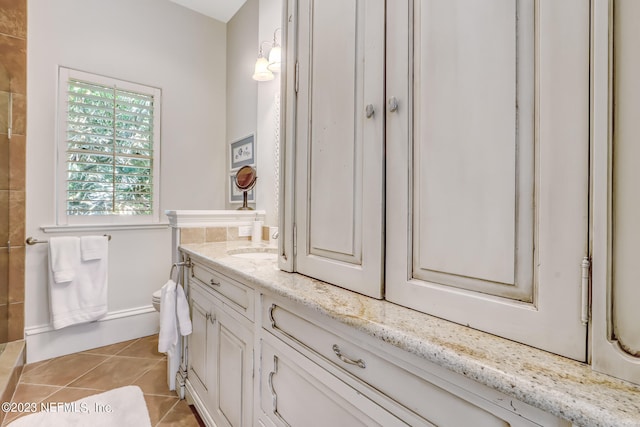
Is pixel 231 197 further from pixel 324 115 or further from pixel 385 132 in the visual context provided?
pixel 385 132

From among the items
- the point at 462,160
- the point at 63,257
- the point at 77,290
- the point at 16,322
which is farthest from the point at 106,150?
the point at 462,160

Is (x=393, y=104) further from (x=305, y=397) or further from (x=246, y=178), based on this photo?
(x=246, y=178)

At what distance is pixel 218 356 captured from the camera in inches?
58.6

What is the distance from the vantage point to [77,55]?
7.97 ft

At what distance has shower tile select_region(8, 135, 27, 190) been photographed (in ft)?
7.09

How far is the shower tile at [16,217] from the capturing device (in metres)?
2.18

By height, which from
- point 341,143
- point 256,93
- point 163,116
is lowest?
point 341,143

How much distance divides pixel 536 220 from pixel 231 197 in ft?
9.05

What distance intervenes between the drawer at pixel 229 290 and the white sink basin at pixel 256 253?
190 millimetres

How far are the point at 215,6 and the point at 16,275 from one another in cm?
273

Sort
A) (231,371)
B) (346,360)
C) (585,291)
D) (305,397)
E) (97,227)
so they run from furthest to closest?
(97,227), (231,371), (305,397), (346,360), (585,291)

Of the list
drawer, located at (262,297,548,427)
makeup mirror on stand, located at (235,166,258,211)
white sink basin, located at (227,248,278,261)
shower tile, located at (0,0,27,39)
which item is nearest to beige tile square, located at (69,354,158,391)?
white sink basin, located at (227,248,278,261)

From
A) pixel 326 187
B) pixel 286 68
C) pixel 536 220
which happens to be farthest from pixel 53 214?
pixel 536 220

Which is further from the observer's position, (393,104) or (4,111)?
(4,111)
